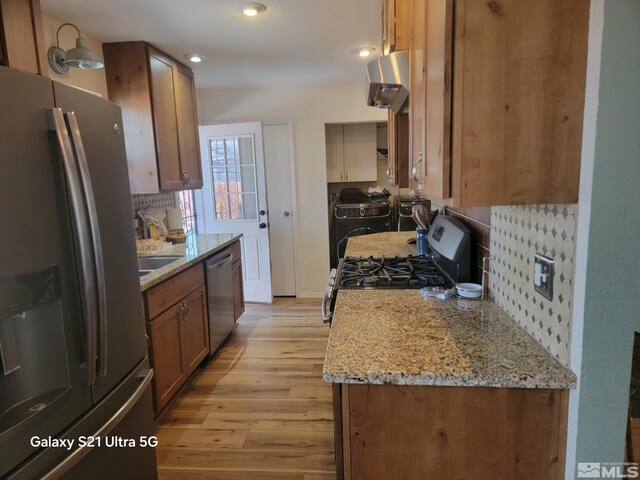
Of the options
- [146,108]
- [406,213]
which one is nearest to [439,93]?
[146,108]

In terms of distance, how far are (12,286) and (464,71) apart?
117 centimetres

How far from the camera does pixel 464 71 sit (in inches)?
35.1

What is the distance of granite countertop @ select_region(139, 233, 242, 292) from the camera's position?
203 centimetres

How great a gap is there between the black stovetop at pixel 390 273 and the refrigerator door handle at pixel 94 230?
0.93 m

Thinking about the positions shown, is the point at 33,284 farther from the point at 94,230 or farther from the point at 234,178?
the point at 234,178

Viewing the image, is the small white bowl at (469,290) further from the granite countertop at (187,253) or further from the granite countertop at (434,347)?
the granite countertop at (187,253)

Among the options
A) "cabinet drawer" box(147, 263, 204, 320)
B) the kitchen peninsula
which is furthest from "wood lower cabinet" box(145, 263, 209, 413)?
the kitchen peninsula

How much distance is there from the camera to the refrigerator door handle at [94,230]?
3.51ft

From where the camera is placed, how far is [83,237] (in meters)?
1.07

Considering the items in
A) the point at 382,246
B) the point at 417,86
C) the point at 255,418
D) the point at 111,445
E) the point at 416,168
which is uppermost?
the point at 417,86

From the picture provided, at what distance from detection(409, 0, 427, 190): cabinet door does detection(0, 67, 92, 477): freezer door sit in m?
1.02

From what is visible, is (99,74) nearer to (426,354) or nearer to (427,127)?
(427,127)

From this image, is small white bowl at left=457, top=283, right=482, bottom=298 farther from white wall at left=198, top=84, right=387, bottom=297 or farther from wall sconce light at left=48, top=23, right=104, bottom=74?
white wall at left=198, top=84, right=387, bottom=297

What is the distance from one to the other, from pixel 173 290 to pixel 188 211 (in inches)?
86.8
